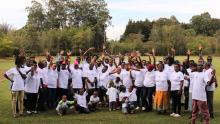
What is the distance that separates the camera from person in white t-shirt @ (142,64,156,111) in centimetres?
1609

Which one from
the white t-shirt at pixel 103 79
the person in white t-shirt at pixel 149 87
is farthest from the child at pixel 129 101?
the white t-shirt at pixel 103 79

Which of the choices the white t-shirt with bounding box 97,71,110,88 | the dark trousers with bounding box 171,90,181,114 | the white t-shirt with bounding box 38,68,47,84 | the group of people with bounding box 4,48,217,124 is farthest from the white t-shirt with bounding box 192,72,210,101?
the white t-shirt with bounding box 38,68,47,84

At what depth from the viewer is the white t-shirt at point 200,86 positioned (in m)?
12.7

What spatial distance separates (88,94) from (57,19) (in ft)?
285

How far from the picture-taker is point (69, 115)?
1548cm

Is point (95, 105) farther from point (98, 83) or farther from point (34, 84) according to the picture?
point (34, 84)

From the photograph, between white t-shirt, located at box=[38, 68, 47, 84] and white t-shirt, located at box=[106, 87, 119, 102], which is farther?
white t-shirt, located at box=[106, 87, 119, 102]

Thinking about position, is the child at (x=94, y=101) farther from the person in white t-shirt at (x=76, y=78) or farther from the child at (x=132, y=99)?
the child at (x=132, y=99)

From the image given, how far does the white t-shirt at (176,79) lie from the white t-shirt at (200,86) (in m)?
2.29

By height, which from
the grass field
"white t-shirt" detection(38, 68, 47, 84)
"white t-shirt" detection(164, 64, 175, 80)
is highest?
"white t-shirt" detection(164, 64, 175, 80)

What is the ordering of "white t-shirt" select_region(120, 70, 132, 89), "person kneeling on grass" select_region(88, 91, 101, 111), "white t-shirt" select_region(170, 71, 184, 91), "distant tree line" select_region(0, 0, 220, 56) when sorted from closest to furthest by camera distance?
"white t-shirt" select_region(170, 71, 184, 91), "person kneeling on grass" select_region(88, 91, 101, 111), "white t-shirt" select_region(120, 70, 132, 89), "distant tree line" select_region(0, 0, 220, 56)

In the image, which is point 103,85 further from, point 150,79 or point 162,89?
point 162,89

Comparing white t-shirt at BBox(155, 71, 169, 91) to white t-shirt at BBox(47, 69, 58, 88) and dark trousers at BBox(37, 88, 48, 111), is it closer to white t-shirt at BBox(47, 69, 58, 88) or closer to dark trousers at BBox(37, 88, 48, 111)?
white t-shirt at BBox(47, 69, 58, 88)

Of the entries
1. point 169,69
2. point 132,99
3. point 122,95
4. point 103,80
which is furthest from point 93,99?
point 169,69
